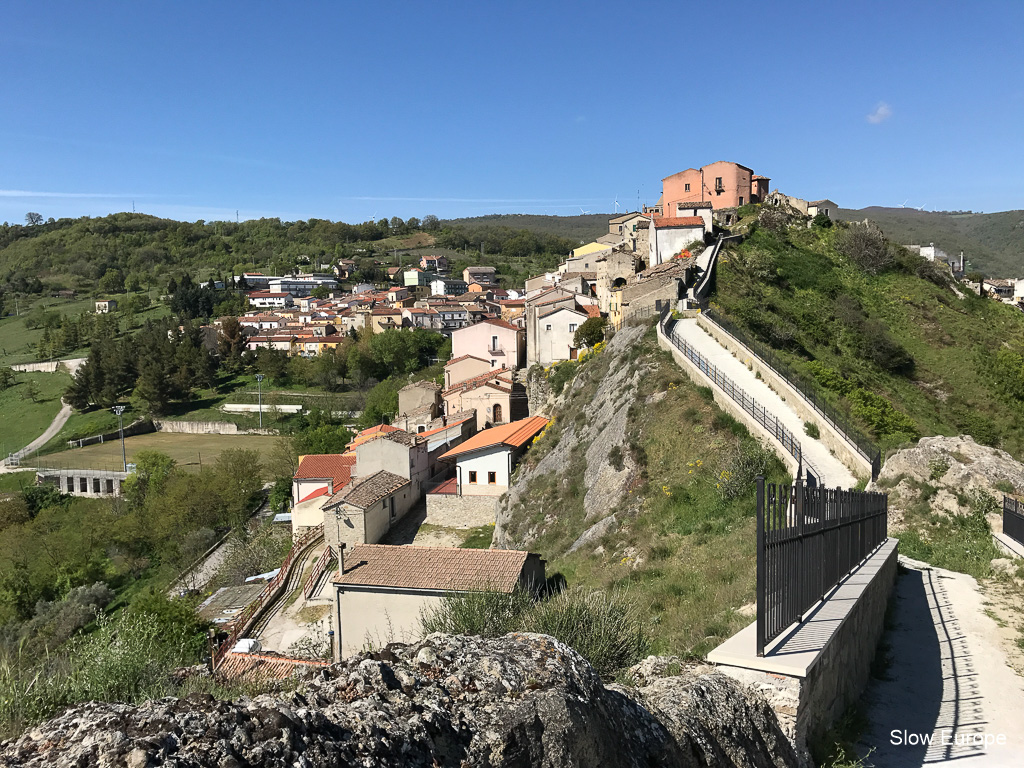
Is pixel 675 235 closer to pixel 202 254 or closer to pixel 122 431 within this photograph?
pixel 122 431

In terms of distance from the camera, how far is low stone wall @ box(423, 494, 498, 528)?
95.2 ft

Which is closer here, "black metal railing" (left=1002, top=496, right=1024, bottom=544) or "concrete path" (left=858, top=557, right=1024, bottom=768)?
"concrete path" (left=858, top=557, right=1024, bottom=768)

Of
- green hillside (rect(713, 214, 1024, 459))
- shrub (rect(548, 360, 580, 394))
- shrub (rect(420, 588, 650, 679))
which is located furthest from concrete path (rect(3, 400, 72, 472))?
shrub (rect(420, 588, 650, 679))

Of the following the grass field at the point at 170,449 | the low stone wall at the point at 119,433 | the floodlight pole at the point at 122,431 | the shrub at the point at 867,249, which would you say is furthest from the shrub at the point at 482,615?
the low stone wall at the point at 119,433

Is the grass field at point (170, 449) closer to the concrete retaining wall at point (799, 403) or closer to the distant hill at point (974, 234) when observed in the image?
the concrete retaining wall at point (799, 403)

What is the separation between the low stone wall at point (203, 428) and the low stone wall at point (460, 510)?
148ft

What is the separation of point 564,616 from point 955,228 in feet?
696

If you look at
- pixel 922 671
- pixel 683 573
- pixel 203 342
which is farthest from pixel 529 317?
pixel 203 342

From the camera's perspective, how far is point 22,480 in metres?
61.5

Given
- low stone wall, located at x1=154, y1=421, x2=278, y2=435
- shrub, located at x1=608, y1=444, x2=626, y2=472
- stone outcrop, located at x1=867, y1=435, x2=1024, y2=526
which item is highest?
stone outcrop, located at x1=867, y1=435, x2=1024, y2=526

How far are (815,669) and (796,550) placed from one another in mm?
1059

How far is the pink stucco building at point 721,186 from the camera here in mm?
54375

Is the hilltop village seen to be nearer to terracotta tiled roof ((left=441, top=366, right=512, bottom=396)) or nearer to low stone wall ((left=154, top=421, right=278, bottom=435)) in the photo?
terracotta tiled roof ((left=441, top=366, right=512, bottom=396))

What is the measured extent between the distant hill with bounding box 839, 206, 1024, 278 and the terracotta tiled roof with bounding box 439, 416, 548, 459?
10966 centimetres
